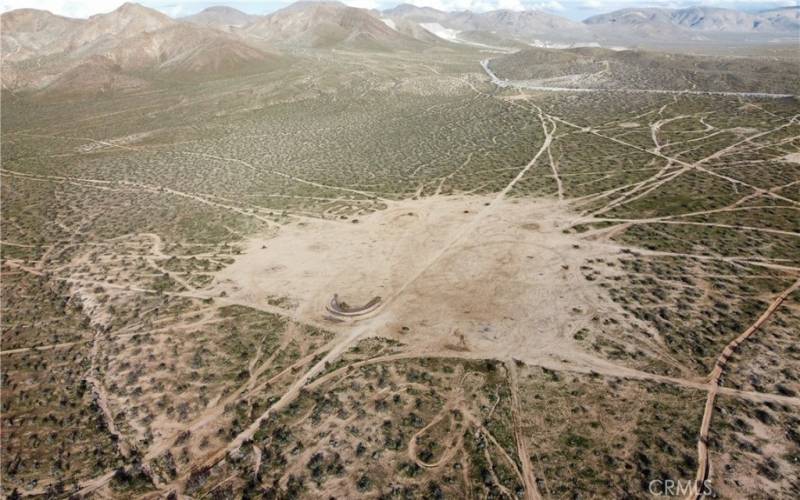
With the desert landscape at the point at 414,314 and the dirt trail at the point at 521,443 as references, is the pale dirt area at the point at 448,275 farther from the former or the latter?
the dirt trail at the point at 521,443

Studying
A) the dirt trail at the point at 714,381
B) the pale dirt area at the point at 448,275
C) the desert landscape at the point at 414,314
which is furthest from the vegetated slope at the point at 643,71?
the dirt trail at the point at 714,381

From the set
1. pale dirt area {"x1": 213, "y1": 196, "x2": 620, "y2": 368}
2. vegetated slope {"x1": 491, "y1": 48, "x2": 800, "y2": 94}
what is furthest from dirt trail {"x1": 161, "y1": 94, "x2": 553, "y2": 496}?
vegetated slope {"x1": 491, "y1": 48, "x2": 800, "y2": 94}

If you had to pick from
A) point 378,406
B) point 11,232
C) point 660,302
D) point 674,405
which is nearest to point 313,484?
point 378,406

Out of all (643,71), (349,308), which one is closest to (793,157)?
(349,308)

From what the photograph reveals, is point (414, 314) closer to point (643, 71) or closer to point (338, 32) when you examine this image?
point (643, 71)

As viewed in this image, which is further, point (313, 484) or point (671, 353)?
point (671, 353)

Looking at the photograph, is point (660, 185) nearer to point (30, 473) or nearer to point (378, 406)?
point (378, 406)

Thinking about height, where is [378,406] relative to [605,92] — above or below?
below
